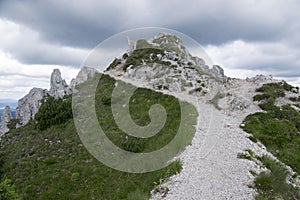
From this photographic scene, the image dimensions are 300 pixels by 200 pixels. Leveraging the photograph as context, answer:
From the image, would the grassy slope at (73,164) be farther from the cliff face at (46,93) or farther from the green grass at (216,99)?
the cliff face at (46,93)

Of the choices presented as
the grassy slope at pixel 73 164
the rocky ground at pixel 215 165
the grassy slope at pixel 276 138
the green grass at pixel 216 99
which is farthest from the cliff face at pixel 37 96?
the grassy slope at pixel 276 138

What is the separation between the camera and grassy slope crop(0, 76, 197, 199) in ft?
60.0

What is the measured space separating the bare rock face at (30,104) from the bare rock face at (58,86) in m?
1.72

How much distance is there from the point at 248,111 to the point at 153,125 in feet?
40.1

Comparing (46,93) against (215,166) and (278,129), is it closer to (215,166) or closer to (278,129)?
(278,129)

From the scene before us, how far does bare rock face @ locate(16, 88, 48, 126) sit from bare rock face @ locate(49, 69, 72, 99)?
5.63 ft

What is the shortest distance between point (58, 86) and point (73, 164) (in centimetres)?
3282

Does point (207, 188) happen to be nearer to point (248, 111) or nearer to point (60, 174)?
point (60, 174)

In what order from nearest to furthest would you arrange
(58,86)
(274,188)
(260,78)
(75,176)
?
1. (274,188)
2. (75,176)
3. (260,78)
4. (58,86)

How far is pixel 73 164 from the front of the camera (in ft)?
77.0

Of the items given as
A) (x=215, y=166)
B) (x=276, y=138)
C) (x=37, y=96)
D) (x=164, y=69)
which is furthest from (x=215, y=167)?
(x=37, y=96)

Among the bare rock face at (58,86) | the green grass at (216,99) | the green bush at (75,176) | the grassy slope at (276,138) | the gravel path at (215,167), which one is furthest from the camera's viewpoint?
the bare rock face at (58,86)

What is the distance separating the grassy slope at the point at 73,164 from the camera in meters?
18.3

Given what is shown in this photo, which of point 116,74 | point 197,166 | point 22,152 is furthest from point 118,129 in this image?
point 116,74
